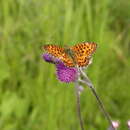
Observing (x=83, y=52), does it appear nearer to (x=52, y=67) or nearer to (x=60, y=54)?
(x=60, y=54)

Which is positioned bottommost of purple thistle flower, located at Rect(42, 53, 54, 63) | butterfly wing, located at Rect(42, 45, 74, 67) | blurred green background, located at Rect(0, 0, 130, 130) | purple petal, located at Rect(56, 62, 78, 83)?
blurred green background, located at Rect(0, 0, 130, 130)

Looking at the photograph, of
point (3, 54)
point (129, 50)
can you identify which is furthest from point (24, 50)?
point (129, 50)

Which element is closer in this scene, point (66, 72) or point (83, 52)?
point (83, 52)

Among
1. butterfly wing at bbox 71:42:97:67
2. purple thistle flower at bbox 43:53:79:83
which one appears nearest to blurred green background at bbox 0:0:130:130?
purple thistle flower at bbox 43:53:79:83

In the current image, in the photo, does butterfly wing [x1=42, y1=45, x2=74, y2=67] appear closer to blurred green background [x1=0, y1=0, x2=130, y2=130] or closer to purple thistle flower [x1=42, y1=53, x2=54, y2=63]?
purple thistle flower [x1=42, y1=53, x2=54, y2=63]

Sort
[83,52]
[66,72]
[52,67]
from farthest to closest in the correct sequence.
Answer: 1. [52,67]
2. [66,72]
3. [83,52]

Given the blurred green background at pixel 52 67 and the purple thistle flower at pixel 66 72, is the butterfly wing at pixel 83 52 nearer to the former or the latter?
the purple thistle flower at pixel 66 72

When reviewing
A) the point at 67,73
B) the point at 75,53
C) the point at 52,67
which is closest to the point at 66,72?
the point at 67,73
